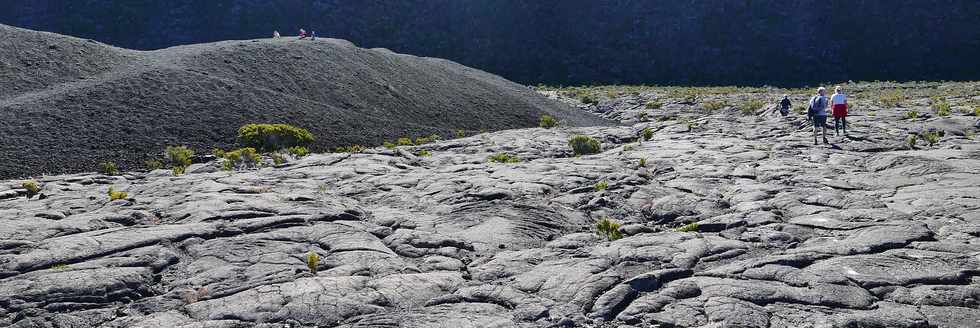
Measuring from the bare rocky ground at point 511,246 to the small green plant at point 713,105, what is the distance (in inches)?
1015

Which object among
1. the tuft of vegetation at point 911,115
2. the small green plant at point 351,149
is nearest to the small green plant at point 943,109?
the tuft of vegetation at point 911,115

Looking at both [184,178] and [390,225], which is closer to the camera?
[390,225]

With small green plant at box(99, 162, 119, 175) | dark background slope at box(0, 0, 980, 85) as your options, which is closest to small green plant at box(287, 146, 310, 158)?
small green plant at box(99, 162, 119, 175)

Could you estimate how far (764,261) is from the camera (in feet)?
43.0

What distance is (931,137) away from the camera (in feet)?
91.2

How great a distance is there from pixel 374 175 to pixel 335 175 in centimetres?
130

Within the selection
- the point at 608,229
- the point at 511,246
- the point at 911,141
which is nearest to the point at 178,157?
the point at 511,246

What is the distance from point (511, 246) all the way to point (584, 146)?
15.3 m

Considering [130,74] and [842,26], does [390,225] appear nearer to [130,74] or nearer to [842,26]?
[130,74]

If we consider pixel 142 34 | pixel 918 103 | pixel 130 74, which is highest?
pixel 142 34

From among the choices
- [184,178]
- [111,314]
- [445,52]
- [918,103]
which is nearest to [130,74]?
[184,178]

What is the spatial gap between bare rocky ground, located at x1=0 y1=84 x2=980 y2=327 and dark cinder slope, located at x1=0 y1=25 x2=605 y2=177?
4.98 meters

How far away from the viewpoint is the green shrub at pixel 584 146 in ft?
97.9

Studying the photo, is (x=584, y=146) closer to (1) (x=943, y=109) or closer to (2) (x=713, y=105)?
(1) (x=943, y=109)
